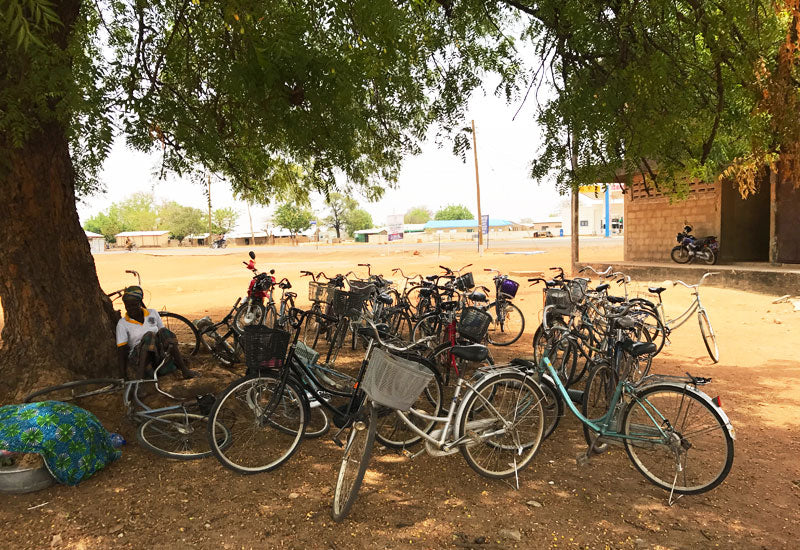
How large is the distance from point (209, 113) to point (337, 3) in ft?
7.31

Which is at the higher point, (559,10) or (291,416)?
(559,10)

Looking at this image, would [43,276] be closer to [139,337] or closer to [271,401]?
[139,337]

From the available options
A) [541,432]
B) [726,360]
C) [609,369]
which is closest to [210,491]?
[541,432]

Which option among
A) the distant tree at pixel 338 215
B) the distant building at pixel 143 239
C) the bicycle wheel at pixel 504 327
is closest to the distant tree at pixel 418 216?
the distant tree at pixel 338 215

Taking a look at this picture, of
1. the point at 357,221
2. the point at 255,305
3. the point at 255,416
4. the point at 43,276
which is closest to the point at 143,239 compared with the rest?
the point at 357,221

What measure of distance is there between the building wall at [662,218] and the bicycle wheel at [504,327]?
8.78 meters

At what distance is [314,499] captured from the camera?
3422 mm

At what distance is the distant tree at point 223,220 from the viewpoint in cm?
9094

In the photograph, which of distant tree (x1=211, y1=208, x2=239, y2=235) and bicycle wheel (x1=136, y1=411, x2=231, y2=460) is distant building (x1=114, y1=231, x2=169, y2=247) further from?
bicycle wheel (x1=136, y1=411, x2=231, y2=460)

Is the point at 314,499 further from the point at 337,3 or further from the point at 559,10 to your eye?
the point at 559,10

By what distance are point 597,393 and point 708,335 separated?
12.4 ft

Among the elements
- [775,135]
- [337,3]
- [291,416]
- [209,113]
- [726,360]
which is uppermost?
[337,3]

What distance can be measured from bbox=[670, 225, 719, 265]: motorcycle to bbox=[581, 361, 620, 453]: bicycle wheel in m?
12.8

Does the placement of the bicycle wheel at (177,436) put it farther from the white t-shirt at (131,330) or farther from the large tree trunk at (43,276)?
the large tree trunk at (43,276)
